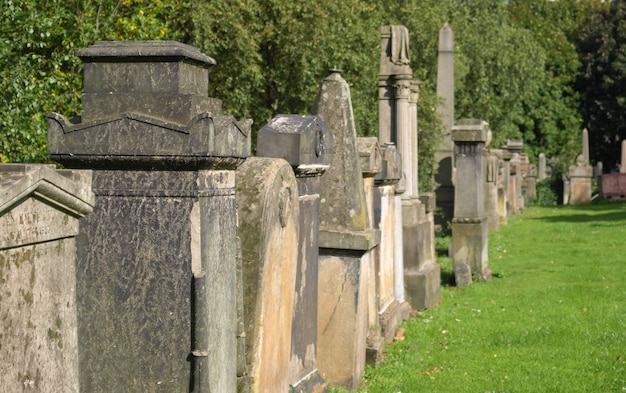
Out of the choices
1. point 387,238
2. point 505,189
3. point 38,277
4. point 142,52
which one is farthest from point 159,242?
point 505,189

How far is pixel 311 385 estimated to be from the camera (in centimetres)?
674

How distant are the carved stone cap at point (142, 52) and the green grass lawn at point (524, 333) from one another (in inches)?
148

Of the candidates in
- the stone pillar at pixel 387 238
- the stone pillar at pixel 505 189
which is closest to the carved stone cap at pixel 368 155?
the stone pillar at pixel 387 238

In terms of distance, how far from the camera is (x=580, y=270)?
1577 cm

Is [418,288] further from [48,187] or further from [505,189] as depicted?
[505,189]

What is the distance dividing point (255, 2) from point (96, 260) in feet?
55.0

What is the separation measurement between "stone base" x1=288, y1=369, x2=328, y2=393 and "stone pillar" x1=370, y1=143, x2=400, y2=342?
95.3 inches

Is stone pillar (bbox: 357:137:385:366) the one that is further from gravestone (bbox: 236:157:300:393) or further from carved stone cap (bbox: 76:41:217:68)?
carved stone cap (bbox: 76:41:217:68)

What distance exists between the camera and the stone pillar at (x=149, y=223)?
4.48m

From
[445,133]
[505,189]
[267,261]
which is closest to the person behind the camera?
[267,261]

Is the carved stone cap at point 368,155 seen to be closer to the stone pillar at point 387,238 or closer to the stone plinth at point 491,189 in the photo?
the stone pillar at point 387,238

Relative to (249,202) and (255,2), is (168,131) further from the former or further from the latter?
(255,2)

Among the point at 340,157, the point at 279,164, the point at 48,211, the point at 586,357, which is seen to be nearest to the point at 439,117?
the point at 586,357

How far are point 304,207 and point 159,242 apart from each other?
2.06 meters
